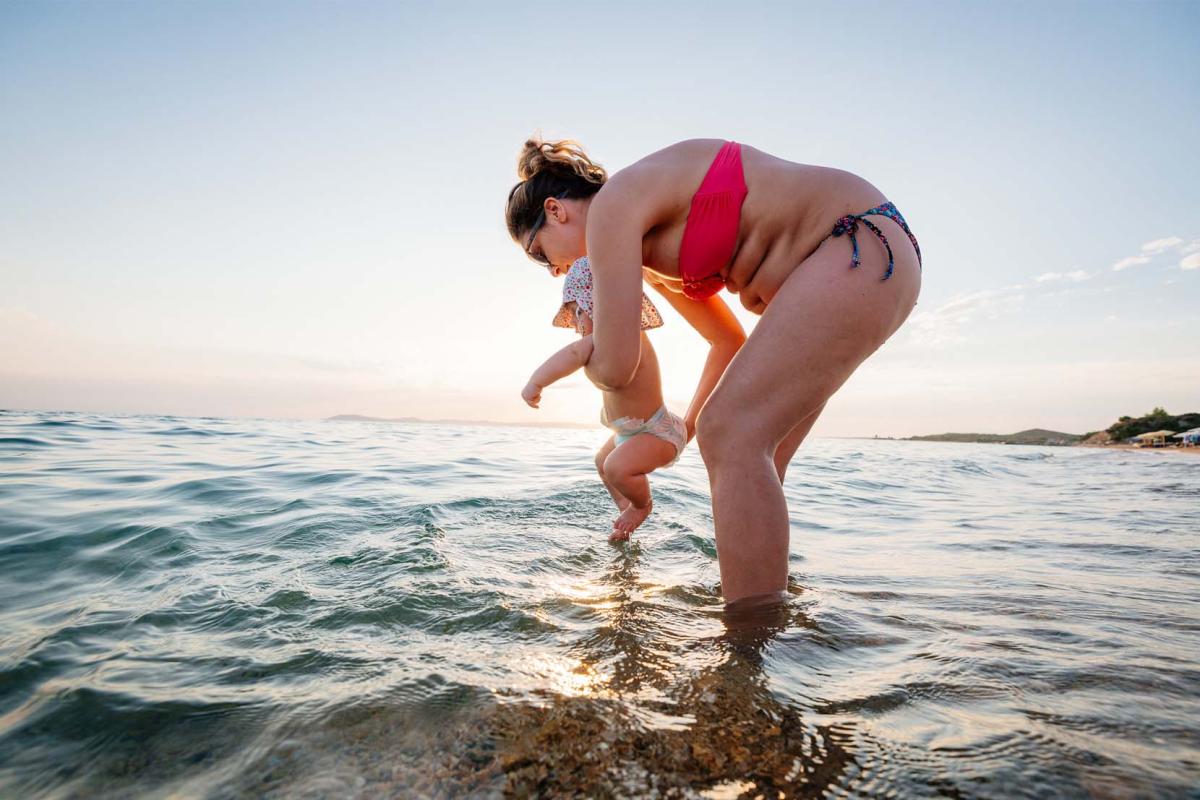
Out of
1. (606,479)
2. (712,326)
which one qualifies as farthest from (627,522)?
(712,326)

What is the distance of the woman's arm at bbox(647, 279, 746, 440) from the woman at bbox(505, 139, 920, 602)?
825 mm

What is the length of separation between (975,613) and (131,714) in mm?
2842

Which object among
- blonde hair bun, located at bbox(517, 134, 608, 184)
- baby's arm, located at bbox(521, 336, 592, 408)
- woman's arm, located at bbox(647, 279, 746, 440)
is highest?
blonde hair bun, located at bbox(517, 134, 608, 184)

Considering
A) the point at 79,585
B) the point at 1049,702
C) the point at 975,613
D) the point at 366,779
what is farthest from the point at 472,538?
the point at 1049,702

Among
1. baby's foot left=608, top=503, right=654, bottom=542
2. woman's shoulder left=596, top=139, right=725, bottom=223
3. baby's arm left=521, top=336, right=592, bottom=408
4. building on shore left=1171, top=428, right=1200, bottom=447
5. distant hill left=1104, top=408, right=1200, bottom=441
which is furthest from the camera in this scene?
distant hill left=1104, top=408, right=1200, bottom=441

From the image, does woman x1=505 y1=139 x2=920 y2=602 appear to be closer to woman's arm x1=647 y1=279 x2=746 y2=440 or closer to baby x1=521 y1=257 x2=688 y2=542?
woman's arm x1=647 y1=279 x2=746 y2=440

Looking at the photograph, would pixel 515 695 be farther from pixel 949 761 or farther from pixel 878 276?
pixel 878 276

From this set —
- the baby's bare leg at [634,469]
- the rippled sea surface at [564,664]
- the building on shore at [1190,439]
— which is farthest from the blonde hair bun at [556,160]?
the building on shore at [1190,439]

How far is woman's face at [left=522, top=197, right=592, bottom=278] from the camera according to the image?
2609 millimetres

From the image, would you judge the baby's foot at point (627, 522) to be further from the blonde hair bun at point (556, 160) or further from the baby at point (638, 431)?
the blonde hair bun at point (556, 160)

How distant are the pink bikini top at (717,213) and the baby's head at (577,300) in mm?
1042

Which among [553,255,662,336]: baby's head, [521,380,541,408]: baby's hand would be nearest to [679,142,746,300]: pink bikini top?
[553,255,662,336]: baby's head

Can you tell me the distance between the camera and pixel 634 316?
2027mm

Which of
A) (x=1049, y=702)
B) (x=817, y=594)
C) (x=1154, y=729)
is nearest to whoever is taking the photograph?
(x=1154, y=729)
